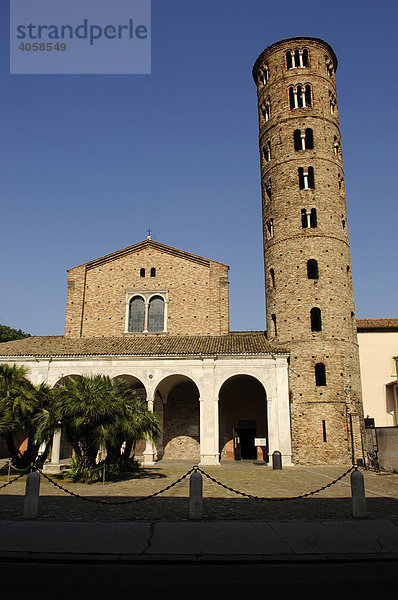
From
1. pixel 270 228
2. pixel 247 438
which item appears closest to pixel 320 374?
pixel 247 438

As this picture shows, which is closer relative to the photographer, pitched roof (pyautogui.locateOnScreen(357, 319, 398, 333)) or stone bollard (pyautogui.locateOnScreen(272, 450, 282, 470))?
stone bollard (pyautogui.locateOnScreen(272, 450, 282, 470))

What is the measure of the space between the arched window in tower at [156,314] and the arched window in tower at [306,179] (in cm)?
1122

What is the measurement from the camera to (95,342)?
27.4m

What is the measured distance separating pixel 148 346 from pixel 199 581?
1997 cm

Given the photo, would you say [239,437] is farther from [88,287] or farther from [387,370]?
[88,287]

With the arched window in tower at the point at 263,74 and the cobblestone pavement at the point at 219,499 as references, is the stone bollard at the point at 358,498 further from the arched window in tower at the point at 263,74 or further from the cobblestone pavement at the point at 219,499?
the arched window in tower at the point at 263,74

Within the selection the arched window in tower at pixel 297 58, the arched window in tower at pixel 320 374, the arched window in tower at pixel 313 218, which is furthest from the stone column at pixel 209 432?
the arched window in tower at pixel 297 58

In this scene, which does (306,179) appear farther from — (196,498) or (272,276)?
(196,498)

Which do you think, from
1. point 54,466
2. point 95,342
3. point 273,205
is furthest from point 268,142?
point 54,466

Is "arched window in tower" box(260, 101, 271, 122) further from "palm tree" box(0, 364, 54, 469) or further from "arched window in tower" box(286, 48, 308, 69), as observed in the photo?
"palm tree" box(0, 364, 54, 469)

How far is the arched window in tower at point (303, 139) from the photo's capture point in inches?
1083

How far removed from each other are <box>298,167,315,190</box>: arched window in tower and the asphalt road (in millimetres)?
22925

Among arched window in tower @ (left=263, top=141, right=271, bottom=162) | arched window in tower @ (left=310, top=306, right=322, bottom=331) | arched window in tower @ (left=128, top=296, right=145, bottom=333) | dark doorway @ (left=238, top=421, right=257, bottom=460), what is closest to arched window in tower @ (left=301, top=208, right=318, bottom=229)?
arched window in tower @ (left=263, top=141, right=271, bottom=162)

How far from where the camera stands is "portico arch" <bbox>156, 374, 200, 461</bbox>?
26.3m
